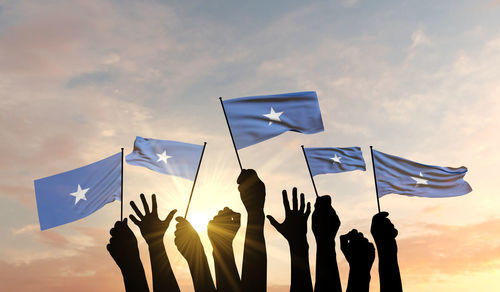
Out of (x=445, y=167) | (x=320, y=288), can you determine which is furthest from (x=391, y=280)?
(x=445, y=167)

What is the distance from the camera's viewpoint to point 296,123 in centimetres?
1641

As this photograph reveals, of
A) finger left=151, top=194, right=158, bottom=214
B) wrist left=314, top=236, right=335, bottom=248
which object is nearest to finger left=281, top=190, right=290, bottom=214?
wrist left=314, top=236, right=335, bottom=248

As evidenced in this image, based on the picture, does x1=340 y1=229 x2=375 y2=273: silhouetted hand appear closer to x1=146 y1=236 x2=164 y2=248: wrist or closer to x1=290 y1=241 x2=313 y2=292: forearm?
x1=290 y1=241 x2=313 y2=292: forearm

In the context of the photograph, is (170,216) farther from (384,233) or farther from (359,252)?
(384,233)

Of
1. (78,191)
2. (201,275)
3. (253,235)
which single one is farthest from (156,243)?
(78,191)

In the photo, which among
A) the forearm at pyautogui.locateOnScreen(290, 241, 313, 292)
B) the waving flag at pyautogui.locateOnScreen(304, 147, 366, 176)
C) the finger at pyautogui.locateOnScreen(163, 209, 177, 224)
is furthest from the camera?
the waving flag at pyautogui.locateOnScreen(304, 147, 366, 176)

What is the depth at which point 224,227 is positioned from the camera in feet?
35.6

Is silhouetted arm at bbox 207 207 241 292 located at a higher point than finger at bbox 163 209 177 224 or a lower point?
lower

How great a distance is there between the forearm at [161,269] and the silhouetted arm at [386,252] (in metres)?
4.61

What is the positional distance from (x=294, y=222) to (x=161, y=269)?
3420 mm

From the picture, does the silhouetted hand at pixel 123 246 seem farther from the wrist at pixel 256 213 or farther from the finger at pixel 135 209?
the wrist at pixel 256 213

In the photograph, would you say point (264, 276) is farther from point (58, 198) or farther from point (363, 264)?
point (58, 198)

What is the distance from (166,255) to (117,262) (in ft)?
5.02

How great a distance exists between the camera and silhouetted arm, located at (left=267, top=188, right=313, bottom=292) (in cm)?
915
